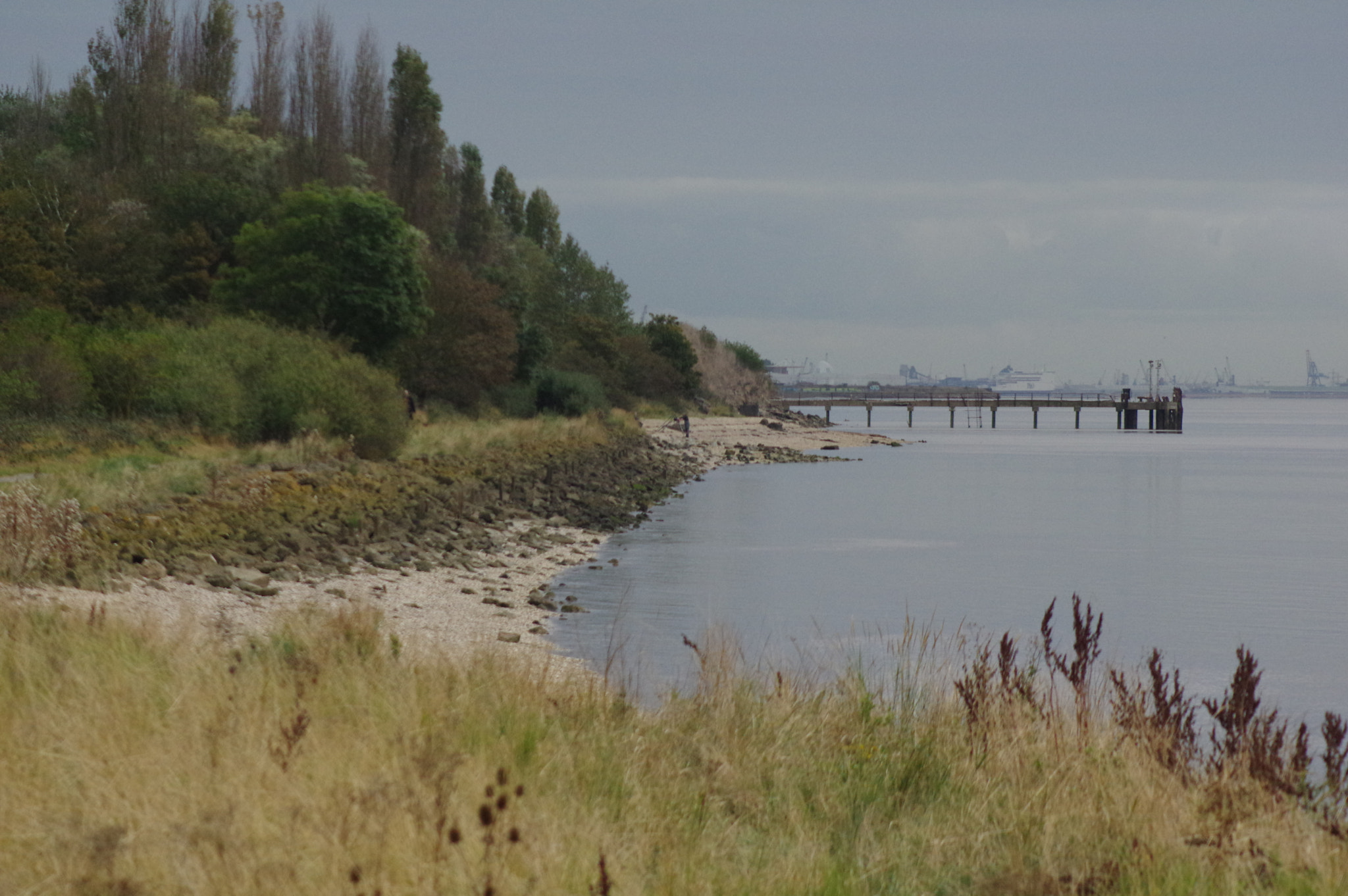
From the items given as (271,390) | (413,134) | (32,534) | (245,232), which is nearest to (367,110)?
(413,134)

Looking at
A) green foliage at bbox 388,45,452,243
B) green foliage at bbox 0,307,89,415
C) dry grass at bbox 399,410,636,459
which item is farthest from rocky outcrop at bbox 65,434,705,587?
green foliage at bbox 388,45,452,243

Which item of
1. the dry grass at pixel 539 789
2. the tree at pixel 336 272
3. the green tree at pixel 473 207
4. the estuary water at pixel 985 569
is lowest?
the estuary water at pixel 985 569

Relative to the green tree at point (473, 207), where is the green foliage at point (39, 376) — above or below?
below

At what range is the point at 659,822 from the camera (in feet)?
19.8

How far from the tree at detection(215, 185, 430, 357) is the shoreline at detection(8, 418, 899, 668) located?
51.5ft

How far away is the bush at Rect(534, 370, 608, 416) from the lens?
206 ft

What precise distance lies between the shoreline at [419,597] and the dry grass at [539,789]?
1.98 metres

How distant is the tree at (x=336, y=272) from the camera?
143 ft

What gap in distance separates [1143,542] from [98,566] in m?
29.4

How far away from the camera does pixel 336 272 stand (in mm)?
44031

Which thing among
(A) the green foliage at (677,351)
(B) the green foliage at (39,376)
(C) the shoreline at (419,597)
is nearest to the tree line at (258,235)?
(B) the green foliage at (39,376)

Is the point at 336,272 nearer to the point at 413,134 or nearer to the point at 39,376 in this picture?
the point at 39,376

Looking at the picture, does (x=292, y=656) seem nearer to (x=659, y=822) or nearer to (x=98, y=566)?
(x=659, y=822)

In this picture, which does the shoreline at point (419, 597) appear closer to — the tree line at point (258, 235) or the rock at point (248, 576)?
the rock at point (248, 576)
